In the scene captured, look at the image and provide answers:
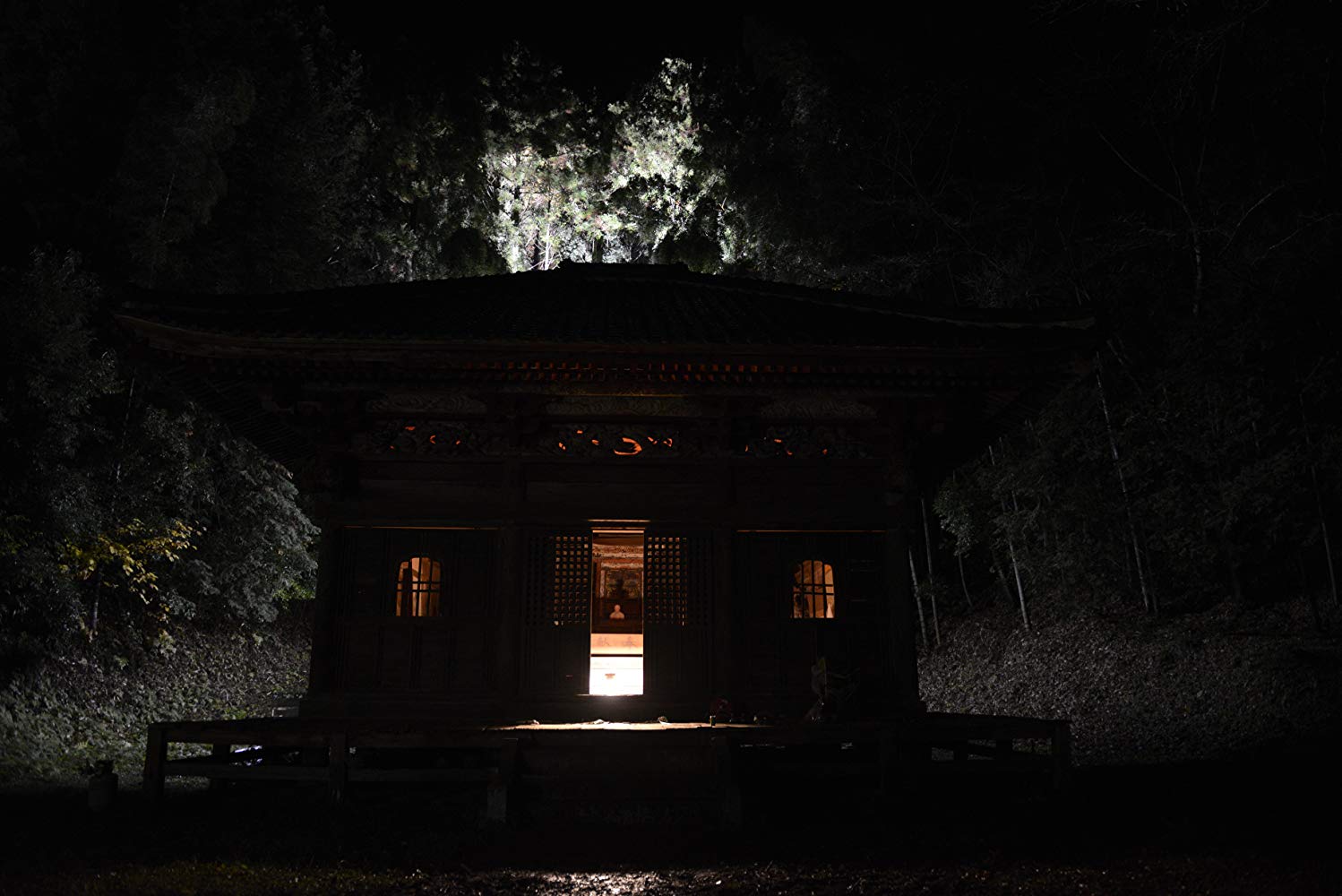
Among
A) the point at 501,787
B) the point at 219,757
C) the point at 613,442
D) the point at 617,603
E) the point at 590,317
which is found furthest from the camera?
the point at 617,603

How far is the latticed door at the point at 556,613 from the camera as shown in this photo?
9.66m

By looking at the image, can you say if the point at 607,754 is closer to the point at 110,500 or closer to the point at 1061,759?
the point at 1061,759

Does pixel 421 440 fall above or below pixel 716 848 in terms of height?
above

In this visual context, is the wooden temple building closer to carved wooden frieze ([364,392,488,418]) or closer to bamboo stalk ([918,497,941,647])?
carved wooden frieze ([364,392,488,418])

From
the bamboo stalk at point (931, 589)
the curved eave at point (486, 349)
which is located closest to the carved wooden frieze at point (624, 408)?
the curved eave at point (486, 349)

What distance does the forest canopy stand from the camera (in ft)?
44.8

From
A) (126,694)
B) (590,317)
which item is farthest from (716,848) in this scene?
(126,694)

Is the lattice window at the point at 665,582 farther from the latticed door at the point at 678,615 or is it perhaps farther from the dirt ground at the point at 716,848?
the dirt ground at the point at 716,848

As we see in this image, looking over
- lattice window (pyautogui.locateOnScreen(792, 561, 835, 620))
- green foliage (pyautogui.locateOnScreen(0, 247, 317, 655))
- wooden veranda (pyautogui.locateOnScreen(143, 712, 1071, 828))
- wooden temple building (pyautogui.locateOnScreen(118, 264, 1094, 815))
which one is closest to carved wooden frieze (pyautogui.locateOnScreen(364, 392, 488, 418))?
wooden temple building (pyautogui.locateOnScreen(118, 264, 1094, 815))

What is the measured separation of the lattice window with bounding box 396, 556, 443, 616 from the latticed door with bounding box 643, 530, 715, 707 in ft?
7.39

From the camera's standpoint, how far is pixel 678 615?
32.3ft

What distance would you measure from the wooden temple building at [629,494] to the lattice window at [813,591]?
20 mm

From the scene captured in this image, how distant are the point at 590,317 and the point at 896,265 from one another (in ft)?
41.0

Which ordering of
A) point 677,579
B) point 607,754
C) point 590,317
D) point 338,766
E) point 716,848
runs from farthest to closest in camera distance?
point 590,317 < point 677,579 < point 607,754 < point 338,766 < point 716,848
